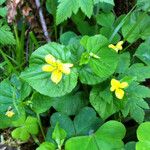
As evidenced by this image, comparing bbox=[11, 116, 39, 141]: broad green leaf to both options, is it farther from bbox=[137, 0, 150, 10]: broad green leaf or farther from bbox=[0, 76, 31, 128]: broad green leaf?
bbox=[137, 0, 150, 10]: broad green leaf

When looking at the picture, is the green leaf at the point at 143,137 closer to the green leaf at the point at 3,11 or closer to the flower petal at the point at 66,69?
the flower petal at the point at 66,69

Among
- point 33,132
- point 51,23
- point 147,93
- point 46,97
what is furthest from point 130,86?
point 51,23

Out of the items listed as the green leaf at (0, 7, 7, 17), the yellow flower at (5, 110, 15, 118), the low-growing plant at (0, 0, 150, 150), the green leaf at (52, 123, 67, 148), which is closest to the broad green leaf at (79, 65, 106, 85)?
the low-growing plant at (0, 0, 150, 150)

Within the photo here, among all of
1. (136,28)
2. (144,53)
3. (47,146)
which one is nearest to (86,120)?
(47,146)

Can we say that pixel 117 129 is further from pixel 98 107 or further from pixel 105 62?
pixel 105 62

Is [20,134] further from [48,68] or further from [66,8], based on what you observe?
[66,8]

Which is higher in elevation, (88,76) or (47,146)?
(88,76)
